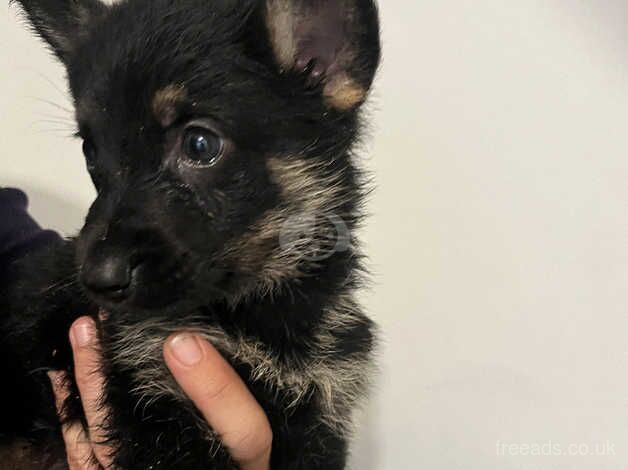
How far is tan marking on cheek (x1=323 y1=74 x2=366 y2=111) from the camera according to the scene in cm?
133

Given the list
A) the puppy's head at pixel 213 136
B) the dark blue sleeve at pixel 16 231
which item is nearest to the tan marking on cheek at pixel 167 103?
the puppy's head at pixel 213 136

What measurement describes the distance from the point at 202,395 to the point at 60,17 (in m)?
0.97

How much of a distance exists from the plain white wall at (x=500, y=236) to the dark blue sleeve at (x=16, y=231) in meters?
1.18

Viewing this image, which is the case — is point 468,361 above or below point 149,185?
below

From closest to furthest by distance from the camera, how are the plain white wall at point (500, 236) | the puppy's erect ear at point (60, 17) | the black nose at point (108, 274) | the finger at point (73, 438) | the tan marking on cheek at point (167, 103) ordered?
1. the black nose at point (108, 274)
2. the tan marking on cheek at point (167, 103)
3. the finger at point (73, 438)
4. the puppy's erect ear at point (60, 17)
5. the plain white wall at point (500, 236)

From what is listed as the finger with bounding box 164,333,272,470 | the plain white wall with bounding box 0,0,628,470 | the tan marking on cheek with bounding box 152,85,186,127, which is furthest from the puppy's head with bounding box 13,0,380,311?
the plain white wall with bounding box 0,0,628,470

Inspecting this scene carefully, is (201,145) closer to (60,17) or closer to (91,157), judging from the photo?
(91,157)

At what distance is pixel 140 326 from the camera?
1.34 metres

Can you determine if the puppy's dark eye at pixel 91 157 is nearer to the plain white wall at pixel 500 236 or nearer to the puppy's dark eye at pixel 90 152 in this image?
the puppy's dark eye at pixel 90 152

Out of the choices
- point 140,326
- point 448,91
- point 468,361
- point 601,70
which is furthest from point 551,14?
point 140,326

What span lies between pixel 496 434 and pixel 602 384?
0.43 meters

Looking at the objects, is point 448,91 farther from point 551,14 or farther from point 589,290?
point 589,290

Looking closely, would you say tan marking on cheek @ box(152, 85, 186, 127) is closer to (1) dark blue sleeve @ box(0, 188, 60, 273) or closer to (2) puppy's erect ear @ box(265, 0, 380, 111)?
(2) puppy's erect ear @ box(265, 0, 380, 111)

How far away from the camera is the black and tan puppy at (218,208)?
3.78 feet
